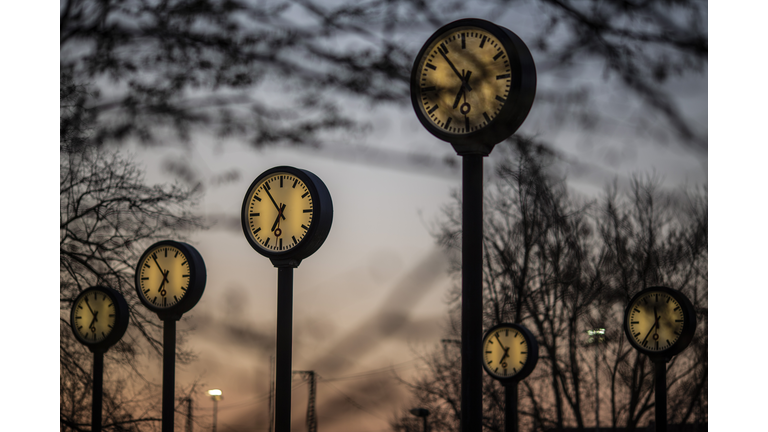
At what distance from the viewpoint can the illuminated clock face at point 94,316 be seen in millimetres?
4871

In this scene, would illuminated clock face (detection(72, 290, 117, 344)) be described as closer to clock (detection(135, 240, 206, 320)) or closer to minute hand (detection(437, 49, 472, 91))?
clock (detection(135, 240, 206, 320))

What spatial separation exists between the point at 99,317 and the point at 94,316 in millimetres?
55

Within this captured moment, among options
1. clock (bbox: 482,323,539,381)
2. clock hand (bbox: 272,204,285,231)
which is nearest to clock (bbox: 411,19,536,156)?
clock hand (bbox: 272,204,285,231)

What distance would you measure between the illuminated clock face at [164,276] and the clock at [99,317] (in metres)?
0.31

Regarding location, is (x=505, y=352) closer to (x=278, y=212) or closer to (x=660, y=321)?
(x=660, y=321)

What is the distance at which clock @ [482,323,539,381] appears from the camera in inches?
245

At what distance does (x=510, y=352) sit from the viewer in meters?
6.30

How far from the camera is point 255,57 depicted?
371 cm

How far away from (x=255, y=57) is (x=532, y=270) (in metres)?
6.11

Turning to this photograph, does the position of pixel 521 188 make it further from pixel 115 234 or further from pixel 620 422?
pixel 115 234

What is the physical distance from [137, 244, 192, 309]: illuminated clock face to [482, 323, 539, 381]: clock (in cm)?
293

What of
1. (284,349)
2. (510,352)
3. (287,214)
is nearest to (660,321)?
(510,352)

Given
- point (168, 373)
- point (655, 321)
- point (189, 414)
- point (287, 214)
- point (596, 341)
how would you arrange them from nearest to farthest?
1. point (287, 214)
2. point (168, 373)
3. point (655, 321)
4. point (189, 414)
5. point (596, 341)
